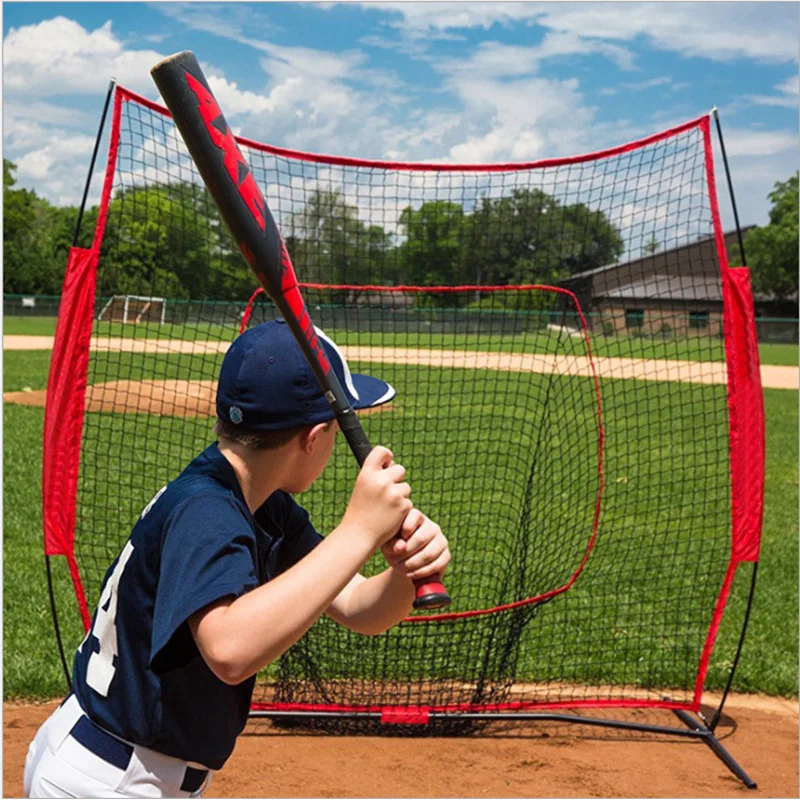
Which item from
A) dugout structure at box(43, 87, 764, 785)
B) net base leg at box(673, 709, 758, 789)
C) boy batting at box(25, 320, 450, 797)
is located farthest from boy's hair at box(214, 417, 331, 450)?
net base leg at box(673, 709, 758, 789)

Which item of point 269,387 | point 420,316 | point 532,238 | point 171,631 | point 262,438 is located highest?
point 532,238

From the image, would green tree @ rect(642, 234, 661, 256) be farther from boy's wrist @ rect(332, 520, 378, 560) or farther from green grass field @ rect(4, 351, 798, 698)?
boy's wrist @ rect(332, 520, 378, 560)

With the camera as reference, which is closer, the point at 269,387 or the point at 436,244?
the point at 269,387

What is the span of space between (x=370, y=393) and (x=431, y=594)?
0.59 metres

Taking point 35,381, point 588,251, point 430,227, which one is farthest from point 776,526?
point 35,381

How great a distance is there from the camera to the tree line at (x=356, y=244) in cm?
443

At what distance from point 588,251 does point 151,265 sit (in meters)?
2.27

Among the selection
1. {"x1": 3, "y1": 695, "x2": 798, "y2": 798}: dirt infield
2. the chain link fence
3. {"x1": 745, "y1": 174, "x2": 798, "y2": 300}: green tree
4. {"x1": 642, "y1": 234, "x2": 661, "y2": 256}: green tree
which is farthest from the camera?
{"x1": 745, "y1": 174, "x2": 798, "y2": 300}: green tree

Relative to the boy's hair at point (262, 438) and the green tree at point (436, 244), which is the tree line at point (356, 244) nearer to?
the green tree at point (436, 244)

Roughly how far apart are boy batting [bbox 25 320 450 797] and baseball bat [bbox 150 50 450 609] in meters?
0.05

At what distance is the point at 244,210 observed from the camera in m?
2.16

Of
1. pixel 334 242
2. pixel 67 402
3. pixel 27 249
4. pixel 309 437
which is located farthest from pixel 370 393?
pixel 27 249

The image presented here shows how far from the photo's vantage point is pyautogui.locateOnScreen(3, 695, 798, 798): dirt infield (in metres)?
3.84

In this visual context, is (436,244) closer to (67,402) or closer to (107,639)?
(67,402)
